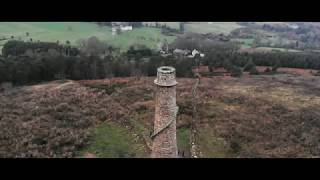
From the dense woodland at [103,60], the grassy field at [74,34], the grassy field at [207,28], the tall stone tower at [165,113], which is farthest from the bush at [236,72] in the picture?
the tall stone tower at [165,113]

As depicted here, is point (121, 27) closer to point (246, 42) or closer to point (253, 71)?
point (246, 42)

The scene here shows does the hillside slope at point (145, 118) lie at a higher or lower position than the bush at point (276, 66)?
lower

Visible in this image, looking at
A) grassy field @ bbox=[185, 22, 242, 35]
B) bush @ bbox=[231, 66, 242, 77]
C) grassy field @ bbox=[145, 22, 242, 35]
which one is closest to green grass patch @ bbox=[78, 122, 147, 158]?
bush @ bbox=[231, 66, 242, 77]

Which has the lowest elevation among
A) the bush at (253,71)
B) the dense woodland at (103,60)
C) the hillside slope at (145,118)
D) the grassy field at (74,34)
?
the hillside slope at (145,118)


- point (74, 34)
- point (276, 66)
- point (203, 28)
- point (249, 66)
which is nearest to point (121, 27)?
point (74, 34)

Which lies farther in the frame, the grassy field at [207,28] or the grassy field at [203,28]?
the grassy field at [207,28]

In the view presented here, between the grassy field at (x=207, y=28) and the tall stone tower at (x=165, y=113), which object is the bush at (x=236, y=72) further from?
the tall stone tower at (x=165, y=113)
